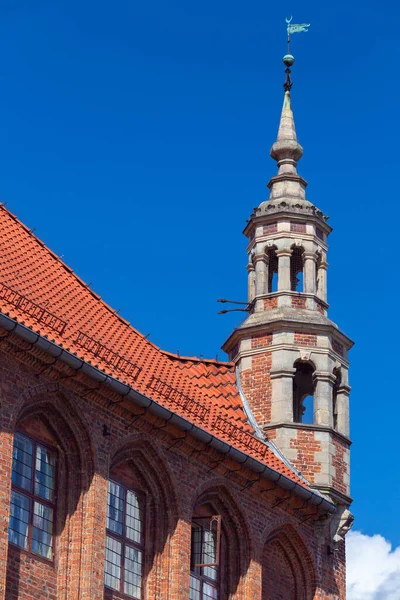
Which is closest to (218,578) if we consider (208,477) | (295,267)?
(208,477)

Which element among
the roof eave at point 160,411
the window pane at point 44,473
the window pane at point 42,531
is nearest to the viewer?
the roof eave at point 160,411

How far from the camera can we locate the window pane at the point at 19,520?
96.6 ft

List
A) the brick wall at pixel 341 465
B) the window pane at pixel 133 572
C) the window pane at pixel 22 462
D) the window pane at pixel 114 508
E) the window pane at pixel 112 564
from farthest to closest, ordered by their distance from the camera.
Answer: the brick wall at pixel 341 465, the window pane at pixel 133 572, the window pane at pixel 114 508, the window pane at pixel 112 564, the window pane at pixel 22 462

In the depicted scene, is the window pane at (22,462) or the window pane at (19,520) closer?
the window pane at (19,520)

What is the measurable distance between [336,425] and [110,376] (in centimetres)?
952

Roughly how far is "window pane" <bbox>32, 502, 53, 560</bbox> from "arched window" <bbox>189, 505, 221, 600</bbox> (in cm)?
416

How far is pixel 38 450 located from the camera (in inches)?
1209

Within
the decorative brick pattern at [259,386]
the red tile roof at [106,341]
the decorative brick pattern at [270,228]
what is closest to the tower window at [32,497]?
the red tile roof at [106,341]

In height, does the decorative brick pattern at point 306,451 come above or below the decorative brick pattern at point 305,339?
below

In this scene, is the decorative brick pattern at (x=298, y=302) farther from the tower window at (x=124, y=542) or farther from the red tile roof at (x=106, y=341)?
the tower window at (x=124, y=542)

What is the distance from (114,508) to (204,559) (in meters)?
2.86

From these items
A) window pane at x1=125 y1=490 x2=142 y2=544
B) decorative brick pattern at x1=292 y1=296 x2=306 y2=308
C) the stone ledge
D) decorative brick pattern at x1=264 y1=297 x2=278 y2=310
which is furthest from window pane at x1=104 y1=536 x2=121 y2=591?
decorative brick pattern at x1=292 y1=296 x2=306 y2=308

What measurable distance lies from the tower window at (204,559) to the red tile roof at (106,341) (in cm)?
191

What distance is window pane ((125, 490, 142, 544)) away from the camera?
32.5 meters
